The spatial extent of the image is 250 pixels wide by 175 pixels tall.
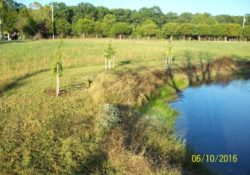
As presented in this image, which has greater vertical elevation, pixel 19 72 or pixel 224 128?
pixel 19 72

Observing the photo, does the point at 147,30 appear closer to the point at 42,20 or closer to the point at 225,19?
the point at 42,20

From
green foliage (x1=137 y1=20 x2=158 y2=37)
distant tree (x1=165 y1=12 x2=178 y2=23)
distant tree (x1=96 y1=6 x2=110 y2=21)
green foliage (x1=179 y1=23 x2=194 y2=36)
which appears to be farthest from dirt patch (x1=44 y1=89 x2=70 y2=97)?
distant tree (x1=165 y1=12 x2=178 y2=23)

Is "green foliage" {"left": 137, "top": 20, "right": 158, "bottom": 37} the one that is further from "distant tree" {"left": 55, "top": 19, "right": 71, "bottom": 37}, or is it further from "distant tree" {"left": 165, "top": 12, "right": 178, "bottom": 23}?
"distant tree" {"left": 165, "top": 12, "right": 178, "bottom": 23}

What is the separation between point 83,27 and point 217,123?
7348 centimetres

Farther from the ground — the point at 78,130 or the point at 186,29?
the point at 186,29

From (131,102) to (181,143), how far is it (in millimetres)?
5874

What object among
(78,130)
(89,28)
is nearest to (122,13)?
(89,28)

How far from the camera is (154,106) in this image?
2133 centimetres

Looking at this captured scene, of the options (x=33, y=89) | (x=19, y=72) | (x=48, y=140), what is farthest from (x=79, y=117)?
(x=19, y=72)

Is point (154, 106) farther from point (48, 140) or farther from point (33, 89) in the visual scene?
point (48, 140)

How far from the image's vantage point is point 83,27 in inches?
3511
